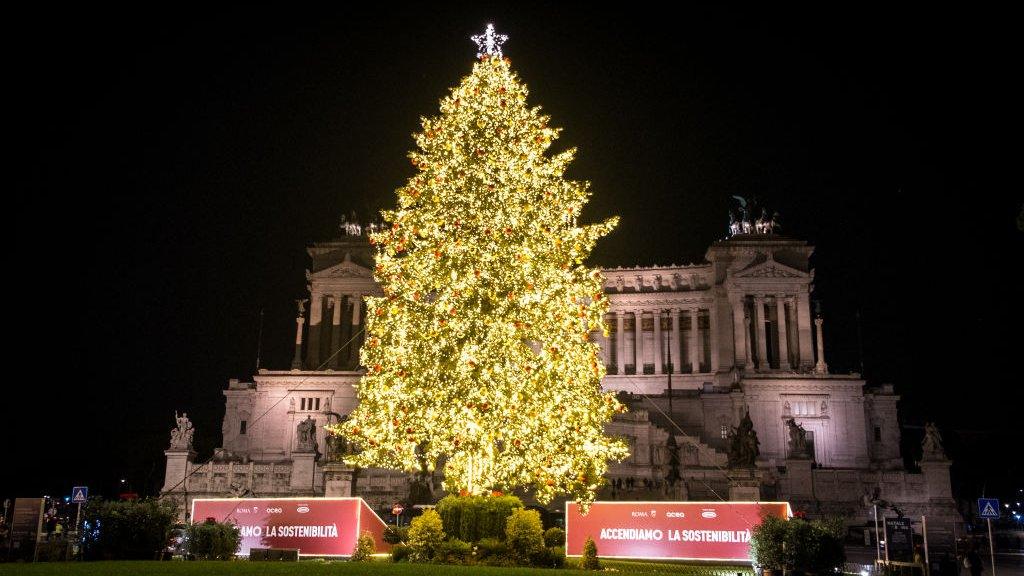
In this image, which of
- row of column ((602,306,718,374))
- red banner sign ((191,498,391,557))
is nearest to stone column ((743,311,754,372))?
row of column ((602,306,718,374))

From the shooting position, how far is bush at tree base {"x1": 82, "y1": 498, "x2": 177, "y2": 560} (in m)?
19.2

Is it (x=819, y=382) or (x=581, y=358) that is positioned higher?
(x=819, y=382)

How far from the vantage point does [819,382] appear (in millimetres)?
60219

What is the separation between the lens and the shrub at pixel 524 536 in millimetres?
19391

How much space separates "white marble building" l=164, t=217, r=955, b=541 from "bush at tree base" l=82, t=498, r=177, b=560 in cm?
1770

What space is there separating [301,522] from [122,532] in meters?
3.91

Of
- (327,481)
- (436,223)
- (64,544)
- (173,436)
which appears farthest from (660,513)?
(173,436)

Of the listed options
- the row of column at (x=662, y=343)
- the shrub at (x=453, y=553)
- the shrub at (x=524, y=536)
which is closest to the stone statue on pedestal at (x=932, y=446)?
the row of column at (x=662, y=343)

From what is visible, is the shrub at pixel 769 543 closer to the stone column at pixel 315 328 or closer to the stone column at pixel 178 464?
the stone column at pixel 178 464

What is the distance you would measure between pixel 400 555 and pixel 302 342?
55102 millimetres

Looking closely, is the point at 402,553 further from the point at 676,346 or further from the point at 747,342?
the point at 676,346

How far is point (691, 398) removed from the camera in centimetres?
6003

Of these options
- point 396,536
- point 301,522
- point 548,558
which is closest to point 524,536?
point 548,558

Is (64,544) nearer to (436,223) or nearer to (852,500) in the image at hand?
(436,223)
